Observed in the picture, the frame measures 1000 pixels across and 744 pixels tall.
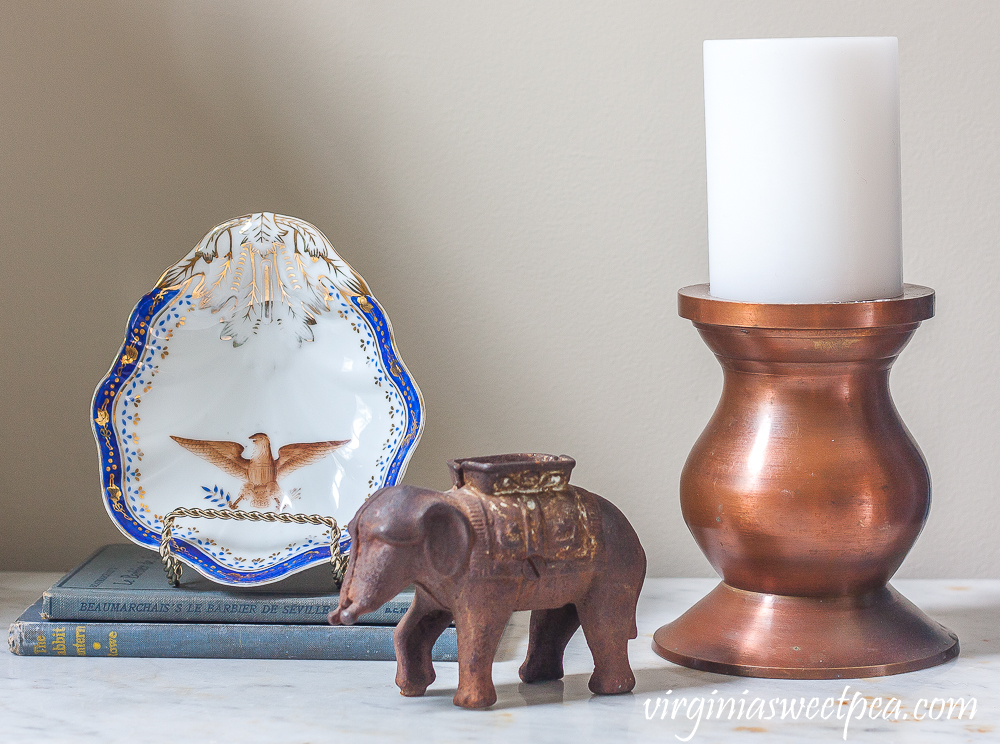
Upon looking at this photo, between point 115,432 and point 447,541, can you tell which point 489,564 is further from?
point 115,432

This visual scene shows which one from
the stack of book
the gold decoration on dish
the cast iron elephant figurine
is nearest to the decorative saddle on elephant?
the cast iron elephant figurine

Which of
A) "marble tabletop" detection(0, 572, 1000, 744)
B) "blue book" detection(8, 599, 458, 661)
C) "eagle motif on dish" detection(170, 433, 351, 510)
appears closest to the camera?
"marble tabletop" detection(0, 572, 1000, 744)

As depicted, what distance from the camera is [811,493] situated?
63 cm

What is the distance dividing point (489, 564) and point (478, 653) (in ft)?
0.16

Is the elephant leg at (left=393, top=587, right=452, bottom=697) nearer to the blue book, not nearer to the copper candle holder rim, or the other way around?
the blue book

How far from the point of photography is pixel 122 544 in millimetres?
831

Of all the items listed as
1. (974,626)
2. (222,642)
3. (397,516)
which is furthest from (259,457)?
(974,626)

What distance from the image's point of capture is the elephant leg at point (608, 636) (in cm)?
61

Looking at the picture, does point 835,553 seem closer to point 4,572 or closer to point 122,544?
point 122,544

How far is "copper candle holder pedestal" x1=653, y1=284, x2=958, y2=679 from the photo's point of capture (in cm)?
63

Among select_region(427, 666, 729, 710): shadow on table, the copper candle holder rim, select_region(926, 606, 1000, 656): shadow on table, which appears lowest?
select_region(926, 606, 1000, 656): shadow on table

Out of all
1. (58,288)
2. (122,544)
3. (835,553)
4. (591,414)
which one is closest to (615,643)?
(835,553)

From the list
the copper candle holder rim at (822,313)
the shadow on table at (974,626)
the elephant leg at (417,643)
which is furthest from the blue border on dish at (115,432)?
the shadow on table at (974,626)

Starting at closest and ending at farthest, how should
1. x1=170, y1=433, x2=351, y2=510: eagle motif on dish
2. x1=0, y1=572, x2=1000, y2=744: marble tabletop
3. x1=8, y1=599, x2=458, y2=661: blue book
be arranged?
x1=0, y1=572, x2=1000, y2=744: marble tabletop, x1=8, y1=599, x2=458, y2=661: blue book, x1=170, y1=433, x2=351, y2=510: eagle motif on dish
